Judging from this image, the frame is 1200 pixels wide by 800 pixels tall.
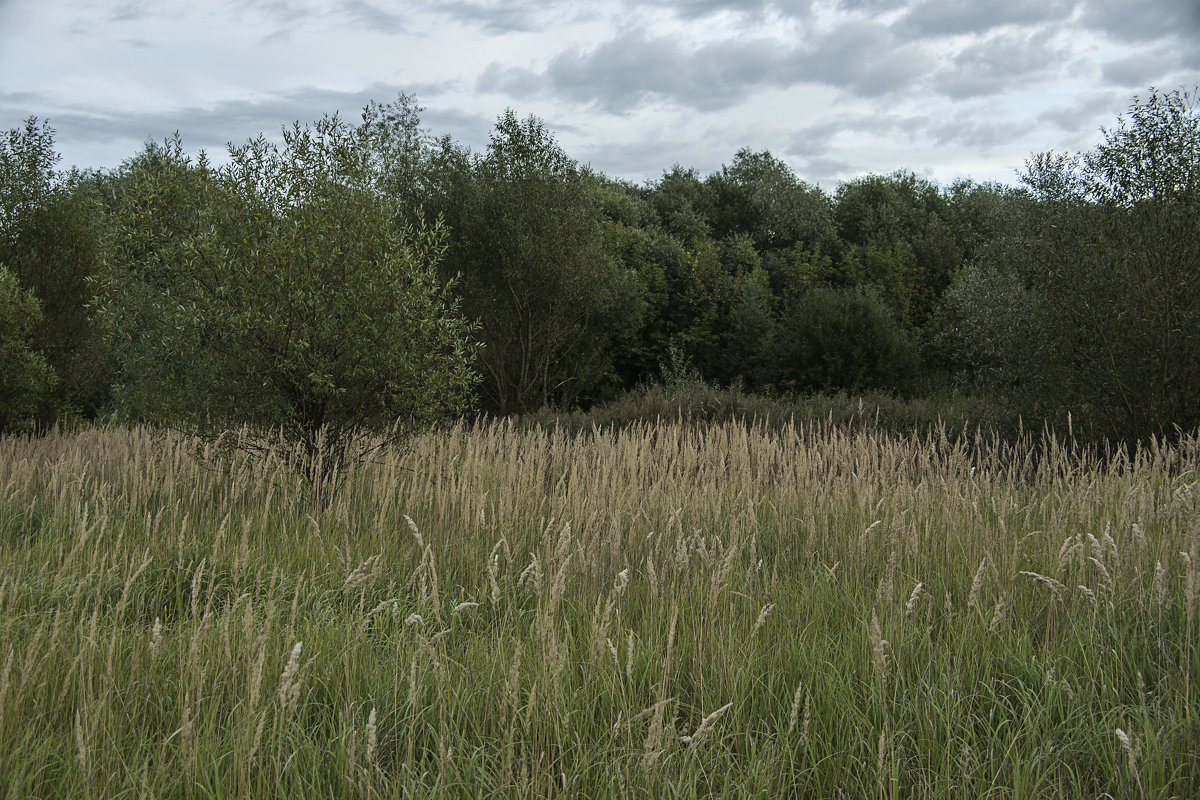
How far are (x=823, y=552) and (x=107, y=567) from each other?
14.0 feet

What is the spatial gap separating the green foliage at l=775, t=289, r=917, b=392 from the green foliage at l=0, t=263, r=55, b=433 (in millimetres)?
18290

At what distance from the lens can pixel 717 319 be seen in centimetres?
2858

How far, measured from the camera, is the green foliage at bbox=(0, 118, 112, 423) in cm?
1516

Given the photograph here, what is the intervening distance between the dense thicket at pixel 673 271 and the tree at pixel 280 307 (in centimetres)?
4

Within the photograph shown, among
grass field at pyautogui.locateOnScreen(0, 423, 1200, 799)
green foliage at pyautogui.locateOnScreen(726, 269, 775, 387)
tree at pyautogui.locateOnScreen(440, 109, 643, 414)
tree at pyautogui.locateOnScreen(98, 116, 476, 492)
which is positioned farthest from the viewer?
green foliage at pyautogui.locateOnScreen(726, 269, 775, 387)

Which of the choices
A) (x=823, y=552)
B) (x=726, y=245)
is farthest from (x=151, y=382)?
(x=726, y=245)

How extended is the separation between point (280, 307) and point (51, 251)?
11.9 m

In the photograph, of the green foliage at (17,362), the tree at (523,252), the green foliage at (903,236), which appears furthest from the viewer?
the green foliage at (903,236)

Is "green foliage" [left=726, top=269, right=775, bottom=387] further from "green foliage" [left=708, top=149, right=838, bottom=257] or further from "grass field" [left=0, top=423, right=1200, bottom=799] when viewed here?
"grass field" [left=0, top=423, right=1200, bottom=799]

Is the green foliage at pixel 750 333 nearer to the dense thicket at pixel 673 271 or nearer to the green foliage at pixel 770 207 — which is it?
the dense thicket at pixel 673 271

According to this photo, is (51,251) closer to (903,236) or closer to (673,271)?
(673,271)

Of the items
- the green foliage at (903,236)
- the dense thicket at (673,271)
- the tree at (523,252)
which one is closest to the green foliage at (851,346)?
the dense thicket at (673,271)

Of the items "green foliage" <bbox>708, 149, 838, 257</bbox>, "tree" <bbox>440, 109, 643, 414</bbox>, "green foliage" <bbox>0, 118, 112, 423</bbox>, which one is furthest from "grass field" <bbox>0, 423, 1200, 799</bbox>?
"green foliage" <bbox>708, 149, 838, 257</bbox>

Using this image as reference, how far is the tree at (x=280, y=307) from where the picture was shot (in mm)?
6863
